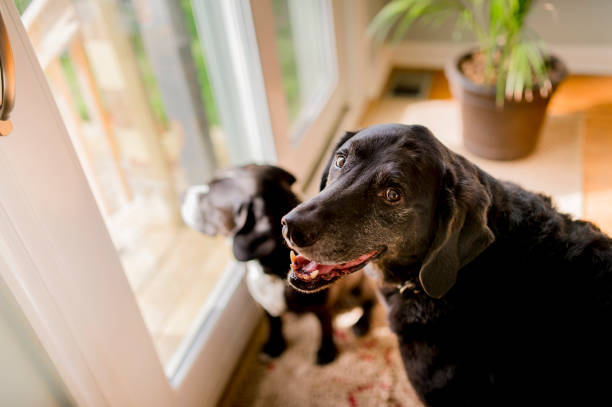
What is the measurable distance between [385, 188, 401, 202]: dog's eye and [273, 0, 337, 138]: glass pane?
135cm

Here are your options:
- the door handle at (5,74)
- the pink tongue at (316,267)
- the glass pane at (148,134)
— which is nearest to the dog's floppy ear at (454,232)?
the pink tongue at (316,267)

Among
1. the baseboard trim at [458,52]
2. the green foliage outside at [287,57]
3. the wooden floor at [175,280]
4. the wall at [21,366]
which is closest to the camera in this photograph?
the wall at [21,366]

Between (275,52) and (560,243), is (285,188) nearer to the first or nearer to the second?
(275,52)

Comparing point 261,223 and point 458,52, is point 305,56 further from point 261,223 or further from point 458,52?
point 261,223

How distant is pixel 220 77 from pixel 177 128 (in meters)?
0.38

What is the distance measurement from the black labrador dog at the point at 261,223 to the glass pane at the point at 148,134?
44 centimetres

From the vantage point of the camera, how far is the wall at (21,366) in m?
1.03

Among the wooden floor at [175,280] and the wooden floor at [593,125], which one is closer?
the wooden floor at [175,280]

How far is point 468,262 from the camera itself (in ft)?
3.87

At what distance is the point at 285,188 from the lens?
1.55 meters

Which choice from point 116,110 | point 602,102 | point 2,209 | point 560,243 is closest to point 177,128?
point 116,110

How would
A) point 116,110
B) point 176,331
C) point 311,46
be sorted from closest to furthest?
point 176,331
point 116,110
point 311,46

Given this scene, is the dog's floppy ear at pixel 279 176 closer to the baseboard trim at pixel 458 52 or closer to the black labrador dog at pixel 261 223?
the black labrador dog at pixel 261 223

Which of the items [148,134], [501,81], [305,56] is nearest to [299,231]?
[148,134]
